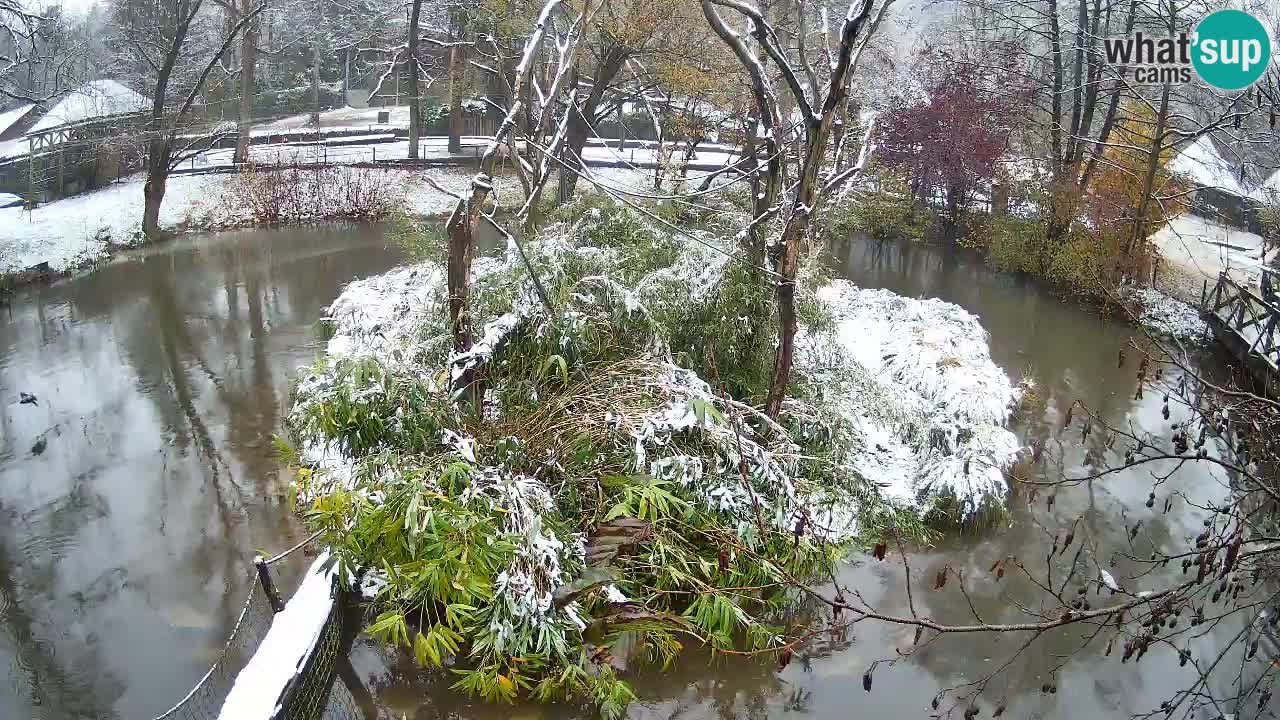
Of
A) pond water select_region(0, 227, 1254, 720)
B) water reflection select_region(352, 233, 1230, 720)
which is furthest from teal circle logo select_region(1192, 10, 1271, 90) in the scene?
water reflection select_region(352, 233, 1230, 720)

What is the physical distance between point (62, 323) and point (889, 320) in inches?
457

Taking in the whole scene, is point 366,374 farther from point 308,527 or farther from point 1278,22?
point 1278,22

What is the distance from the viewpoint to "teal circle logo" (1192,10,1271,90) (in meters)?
12.8

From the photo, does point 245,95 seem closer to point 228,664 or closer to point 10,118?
point 10,118

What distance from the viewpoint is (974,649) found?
6.84 m

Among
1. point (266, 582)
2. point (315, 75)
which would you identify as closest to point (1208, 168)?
point (266, 582)

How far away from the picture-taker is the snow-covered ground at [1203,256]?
1534 cm

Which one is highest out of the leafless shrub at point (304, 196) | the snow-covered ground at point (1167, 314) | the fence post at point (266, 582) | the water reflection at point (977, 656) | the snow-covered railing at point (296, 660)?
the leafless shrub at point (304, 196)

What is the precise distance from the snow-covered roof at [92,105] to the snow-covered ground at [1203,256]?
2108cm

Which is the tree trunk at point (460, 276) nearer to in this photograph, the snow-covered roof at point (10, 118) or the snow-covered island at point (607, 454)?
the snow-covered island at point (607, 454)

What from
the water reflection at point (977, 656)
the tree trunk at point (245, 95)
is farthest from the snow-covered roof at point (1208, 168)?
the tree trunk at point (245, 95)

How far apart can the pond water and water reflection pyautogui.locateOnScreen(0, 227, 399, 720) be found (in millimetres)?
25

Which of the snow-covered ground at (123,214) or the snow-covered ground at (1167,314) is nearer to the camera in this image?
the snow-covered ground at (1167,314)

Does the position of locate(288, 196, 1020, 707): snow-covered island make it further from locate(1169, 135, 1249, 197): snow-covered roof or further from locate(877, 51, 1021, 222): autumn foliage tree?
locate(1169, 135, 1249, 197): snow-covered roof
